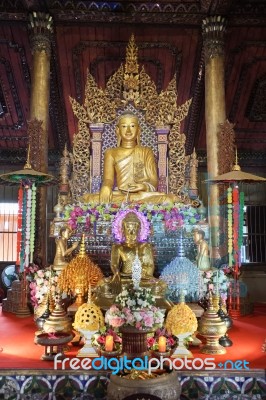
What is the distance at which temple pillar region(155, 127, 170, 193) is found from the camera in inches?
295

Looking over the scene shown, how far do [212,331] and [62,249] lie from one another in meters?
2.54

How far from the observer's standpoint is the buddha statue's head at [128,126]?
7.46 meters

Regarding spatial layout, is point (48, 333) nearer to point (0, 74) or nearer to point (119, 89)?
point (119, 89)

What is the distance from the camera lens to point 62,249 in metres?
5.71

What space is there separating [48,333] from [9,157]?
Result: 759 centimetres

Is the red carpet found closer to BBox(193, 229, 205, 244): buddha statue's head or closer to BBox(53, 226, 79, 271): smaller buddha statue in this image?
BBox(53, 226, 79, 271): smaller buddha statue

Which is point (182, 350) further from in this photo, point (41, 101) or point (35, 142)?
point (41, 101)

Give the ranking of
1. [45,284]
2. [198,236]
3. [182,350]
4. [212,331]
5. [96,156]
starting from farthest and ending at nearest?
[96,156] < [198,236] < [45,284] < [212,331] < [182,350]

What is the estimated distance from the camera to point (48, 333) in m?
3.78

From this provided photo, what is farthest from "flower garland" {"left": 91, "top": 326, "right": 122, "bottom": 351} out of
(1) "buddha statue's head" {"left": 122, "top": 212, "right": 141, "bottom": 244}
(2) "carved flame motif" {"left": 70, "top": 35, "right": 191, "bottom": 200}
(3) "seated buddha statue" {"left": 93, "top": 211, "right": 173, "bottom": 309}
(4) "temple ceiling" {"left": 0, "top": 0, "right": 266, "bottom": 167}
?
(4) "temple ceiling" {"left": 0, "top": 0, "right": 266, "bottom": 167}

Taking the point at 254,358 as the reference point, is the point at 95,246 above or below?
above

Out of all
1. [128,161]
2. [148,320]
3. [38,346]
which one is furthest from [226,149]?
[38,346]

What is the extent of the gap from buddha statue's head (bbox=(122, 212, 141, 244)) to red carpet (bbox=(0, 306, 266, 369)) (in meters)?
1.55

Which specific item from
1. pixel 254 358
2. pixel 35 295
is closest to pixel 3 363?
pixel 35 295
